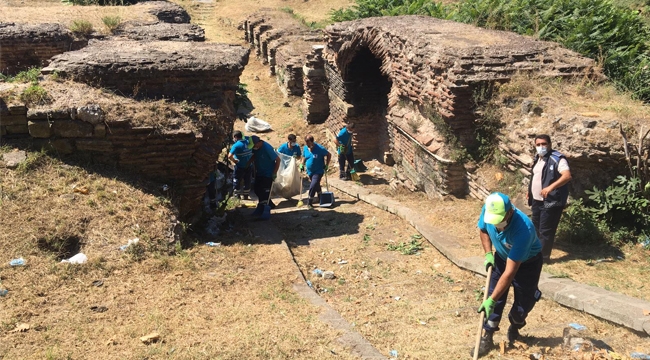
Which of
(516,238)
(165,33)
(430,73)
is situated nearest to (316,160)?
(430,73)

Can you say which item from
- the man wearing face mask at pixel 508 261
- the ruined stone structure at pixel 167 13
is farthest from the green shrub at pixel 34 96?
the ruined stone structure at pixel 167 13

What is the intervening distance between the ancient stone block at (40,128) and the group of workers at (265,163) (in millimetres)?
2827

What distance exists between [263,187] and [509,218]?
4939 mm

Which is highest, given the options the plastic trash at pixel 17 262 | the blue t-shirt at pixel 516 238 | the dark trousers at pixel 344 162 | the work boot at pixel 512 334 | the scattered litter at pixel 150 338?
the blue t-shirt at pixel 516 238

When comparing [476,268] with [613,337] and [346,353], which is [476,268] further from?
[346,353]

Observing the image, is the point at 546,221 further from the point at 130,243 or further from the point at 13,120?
the point at 13,120

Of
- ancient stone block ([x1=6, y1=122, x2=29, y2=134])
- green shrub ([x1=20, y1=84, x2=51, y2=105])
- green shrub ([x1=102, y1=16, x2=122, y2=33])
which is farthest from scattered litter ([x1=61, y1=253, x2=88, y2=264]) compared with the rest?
green shrub ([x1=102, y1=16, x2=122, y2=33])

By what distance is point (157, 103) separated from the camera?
23.6 ft

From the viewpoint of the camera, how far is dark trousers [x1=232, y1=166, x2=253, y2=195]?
9680mm

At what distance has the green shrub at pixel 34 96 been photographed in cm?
682

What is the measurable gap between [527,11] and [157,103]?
8.31 metres

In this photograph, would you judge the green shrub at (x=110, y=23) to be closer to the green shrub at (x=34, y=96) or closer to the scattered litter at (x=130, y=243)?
the green shrub at (x=34, y=96)

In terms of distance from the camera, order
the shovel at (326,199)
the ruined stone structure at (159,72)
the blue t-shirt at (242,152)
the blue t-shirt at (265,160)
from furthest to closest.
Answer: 1. the shovel at (326,199)
2. the blue t-shirt at (242,152)
3. the blue t-shirt at (265,160)
4. the ruined stone structure at (159,72)

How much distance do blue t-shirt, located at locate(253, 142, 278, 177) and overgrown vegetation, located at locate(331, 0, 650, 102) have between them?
5.36m
